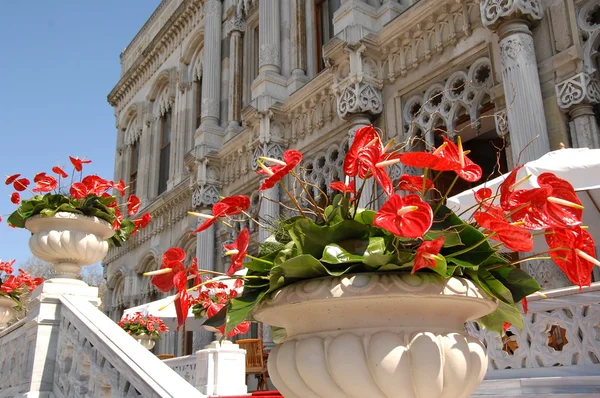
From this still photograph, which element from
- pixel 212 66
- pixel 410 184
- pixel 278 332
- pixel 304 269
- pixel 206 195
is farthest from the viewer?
pixel 212 66

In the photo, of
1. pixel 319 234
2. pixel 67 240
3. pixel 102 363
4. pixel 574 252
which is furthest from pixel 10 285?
pixel 574 252

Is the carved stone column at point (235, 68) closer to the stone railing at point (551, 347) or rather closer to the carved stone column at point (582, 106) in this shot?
the carved stone column at point (582, 106)

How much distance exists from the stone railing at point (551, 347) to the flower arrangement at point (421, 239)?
262cm

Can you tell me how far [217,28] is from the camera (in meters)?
17.8

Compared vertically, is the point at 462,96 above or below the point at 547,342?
above

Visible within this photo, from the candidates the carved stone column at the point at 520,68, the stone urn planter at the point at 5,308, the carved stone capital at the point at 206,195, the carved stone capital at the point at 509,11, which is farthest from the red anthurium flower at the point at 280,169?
the carved stone capital at the point at 206,195

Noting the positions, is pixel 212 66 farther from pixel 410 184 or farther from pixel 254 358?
pixel 410 184

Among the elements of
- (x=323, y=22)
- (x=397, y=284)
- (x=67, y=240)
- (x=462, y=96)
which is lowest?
(x=397, y=284)

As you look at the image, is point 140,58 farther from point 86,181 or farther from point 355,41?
point 86,181

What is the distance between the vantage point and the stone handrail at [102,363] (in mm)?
3230

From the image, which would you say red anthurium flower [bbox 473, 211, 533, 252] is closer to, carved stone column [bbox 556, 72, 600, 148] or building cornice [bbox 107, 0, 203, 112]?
carved stone column [bbox 556, 72, 600, 148]

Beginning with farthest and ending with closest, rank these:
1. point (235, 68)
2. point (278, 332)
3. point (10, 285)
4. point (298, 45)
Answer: point (235, 68), point (298, 45), point (10, 285), point (278, 332)

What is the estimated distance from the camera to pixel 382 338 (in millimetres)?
1778

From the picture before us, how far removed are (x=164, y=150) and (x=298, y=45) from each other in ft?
34.0
